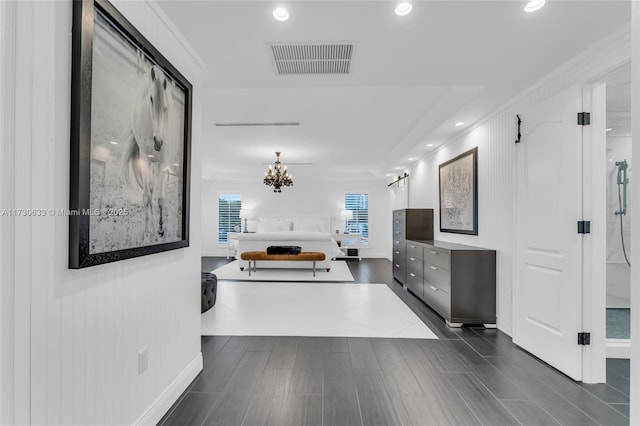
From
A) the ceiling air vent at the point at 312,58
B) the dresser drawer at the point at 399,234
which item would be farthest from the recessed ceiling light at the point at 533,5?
the dresser drawer at the point at 399,234

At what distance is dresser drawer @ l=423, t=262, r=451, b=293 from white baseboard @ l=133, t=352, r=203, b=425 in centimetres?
265

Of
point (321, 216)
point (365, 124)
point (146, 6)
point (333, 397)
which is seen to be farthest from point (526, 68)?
point (321, 216)

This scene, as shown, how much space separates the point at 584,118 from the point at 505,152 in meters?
0.92

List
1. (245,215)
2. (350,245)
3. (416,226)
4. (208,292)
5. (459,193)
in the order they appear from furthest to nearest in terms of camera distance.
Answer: (245,215), (350,245), (416,226), (459,193), (208,292)

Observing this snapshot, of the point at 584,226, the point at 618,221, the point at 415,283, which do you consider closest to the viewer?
the point at 584,226

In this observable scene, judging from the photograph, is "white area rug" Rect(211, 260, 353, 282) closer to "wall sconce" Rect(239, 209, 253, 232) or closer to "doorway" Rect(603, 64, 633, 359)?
"wall sconce" Rect(239, 209, 253, 232)

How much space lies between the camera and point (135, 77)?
1436 mm

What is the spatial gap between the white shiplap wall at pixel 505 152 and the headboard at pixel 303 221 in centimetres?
493

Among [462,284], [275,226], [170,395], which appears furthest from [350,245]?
[170,395]

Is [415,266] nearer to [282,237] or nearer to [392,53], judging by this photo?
[282,237]

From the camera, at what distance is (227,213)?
30.2 feet

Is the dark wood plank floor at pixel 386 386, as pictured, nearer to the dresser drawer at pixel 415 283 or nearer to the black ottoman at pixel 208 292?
the black ottoman at pixel 208 292

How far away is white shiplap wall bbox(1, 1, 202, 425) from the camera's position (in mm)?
938

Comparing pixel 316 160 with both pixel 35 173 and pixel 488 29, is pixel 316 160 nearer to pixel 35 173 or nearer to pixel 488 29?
pixel 488 29
